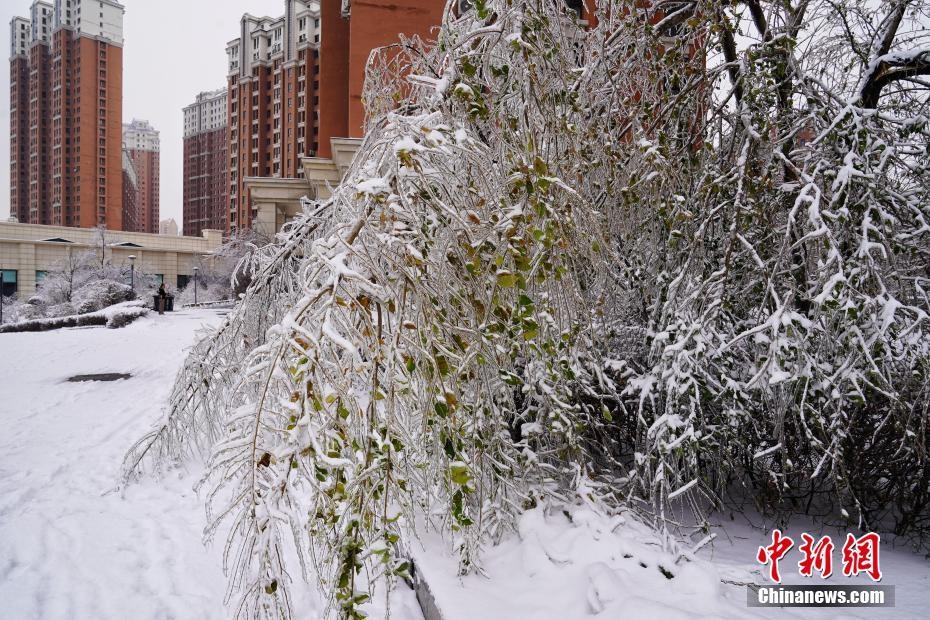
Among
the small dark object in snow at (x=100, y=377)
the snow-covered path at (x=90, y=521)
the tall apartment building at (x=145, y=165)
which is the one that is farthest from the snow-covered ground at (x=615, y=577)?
the tall apartment building at (x=145, y=165)

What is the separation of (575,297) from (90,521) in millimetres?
4477

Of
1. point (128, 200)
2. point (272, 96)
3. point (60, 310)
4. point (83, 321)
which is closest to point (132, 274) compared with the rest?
point (60, 310)

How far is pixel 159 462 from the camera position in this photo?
18.0 ft

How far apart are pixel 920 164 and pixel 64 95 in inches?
3077

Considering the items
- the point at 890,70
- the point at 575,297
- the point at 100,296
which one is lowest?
the point at 100,296

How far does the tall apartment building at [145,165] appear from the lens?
94.7 m

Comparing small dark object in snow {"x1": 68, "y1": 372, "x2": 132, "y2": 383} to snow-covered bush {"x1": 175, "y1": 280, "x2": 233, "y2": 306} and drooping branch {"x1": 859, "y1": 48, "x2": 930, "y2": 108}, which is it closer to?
drooping branch {"x1": 859, "y1": 48, "x2": 930, "y2": 108}

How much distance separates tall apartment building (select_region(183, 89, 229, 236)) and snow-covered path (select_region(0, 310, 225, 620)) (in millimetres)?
76979

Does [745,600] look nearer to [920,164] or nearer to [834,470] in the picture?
[834,470]

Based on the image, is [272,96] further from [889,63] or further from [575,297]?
[575,297]

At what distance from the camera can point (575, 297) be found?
2791 millimetres

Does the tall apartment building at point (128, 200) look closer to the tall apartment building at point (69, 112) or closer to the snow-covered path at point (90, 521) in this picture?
the tall apartment building at point (69, 112)

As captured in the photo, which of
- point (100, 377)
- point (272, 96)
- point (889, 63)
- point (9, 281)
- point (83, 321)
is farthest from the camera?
point (272, 96)

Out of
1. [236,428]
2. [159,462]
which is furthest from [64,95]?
[236,428]
